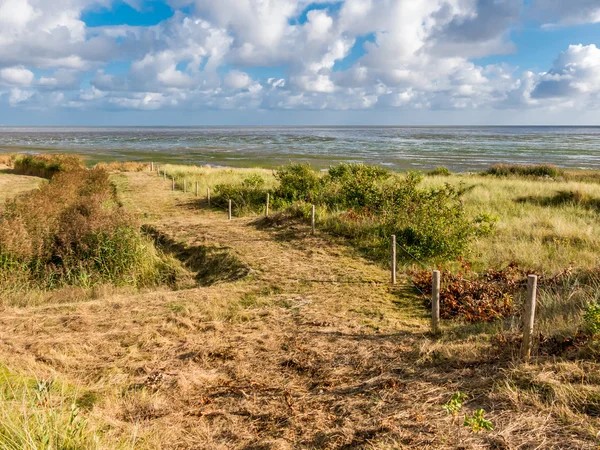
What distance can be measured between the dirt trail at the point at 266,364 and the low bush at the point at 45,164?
33354 mm

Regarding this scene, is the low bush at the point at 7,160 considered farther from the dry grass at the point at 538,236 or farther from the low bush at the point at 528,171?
the low bush at the point at 528,171

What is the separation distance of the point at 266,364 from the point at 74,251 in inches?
333

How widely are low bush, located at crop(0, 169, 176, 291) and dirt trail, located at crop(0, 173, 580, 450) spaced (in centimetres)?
257

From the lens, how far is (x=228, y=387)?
5.66 metres

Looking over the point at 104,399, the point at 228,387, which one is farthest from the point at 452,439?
the point at 104,399

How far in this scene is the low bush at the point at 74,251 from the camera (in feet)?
37.2

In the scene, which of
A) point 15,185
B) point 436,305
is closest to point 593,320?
point 436,305

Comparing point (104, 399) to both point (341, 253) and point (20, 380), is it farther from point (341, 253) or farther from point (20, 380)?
point (341, 253)

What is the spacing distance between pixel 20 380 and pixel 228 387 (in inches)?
89.8

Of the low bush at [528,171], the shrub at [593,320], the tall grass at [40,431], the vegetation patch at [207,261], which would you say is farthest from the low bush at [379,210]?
the low bush at [528,171]

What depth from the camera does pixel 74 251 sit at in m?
12.4

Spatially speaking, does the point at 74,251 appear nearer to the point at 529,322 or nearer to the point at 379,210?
the point at 379,210

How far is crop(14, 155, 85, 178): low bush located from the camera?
38.4 metres

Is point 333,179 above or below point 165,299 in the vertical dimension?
above
